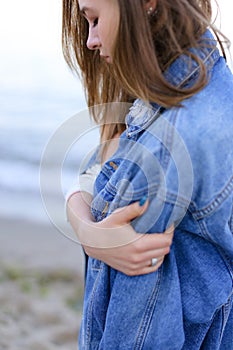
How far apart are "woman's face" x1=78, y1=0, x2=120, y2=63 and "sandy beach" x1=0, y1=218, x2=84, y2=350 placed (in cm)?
199

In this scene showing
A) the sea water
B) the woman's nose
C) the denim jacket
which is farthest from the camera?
the sea water

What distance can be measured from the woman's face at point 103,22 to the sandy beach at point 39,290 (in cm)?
199

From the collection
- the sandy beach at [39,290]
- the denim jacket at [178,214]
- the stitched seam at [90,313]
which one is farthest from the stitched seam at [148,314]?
the sandy beach at [39,290]

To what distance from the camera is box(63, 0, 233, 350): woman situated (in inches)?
49.4

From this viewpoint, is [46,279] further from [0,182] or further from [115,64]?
[0,182]

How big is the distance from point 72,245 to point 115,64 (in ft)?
12.2

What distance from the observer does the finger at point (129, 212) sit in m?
1.28

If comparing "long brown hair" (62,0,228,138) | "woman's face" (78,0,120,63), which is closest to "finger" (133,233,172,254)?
"long brown hair" (62,0,228,138)

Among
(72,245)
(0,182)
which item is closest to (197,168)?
(72,245)

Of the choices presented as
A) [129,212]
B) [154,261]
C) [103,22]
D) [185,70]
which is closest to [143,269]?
[154,261]

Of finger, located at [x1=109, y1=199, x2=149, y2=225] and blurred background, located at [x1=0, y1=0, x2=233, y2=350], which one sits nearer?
finger, located at [x1=109, y1=199, x2=149, y2=225]

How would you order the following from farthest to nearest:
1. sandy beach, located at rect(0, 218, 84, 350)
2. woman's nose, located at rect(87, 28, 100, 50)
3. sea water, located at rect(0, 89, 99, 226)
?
1. sea water, located at rect(0, 89, 99, 226)
2. sandy beach, located at rect(0, 218, 84, 350)
3. woman's nose, located at rect(87, 28, 100, 50)

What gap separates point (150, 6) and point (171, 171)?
35 cm

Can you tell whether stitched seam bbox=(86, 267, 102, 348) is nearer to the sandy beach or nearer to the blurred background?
the blurred background
